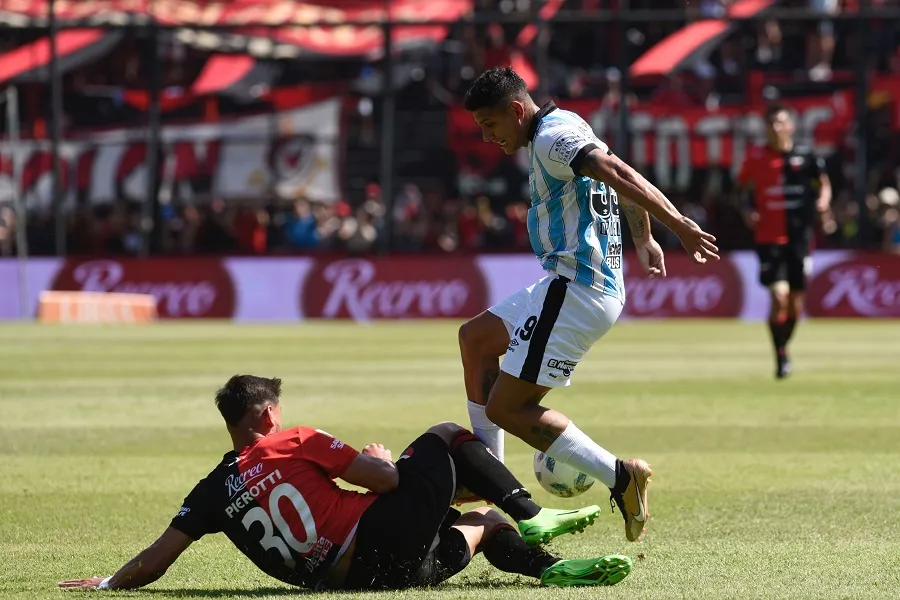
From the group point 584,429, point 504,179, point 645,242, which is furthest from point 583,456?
point 504,179

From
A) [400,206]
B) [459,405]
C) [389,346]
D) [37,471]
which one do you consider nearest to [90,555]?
[37,471]

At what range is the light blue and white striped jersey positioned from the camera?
22.2 feet

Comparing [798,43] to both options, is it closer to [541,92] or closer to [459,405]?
[541,92]

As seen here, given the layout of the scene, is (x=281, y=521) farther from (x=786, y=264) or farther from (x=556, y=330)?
(x=786, y=264)

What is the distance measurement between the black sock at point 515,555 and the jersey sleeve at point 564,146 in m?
1.52

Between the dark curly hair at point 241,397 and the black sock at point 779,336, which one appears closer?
the dark curly hair at point 241,397

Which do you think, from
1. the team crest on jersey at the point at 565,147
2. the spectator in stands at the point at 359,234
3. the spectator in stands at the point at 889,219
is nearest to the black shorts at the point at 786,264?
the team crest on jersey at the point at 565,147

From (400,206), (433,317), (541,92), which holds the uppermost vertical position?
(541,92)

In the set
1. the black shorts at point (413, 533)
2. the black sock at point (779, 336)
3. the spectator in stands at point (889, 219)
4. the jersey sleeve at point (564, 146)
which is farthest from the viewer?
the spectator in stands at point (889, 219)

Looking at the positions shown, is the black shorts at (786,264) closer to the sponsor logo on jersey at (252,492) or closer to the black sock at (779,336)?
the black sock at (779,336)

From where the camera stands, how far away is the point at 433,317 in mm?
29453

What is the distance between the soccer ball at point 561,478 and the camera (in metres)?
6.86

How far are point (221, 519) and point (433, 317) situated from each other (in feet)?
76.9

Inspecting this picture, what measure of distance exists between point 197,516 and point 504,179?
25534 millimetres
